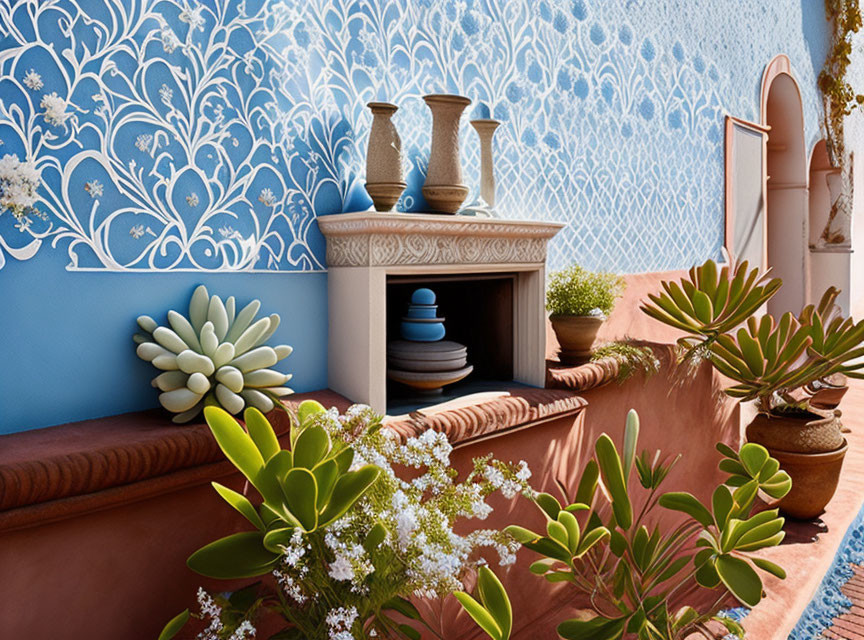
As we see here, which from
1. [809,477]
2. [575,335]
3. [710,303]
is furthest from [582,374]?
[809,477]

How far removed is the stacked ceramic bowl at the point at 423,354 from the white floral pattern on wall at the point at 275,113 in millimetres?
358

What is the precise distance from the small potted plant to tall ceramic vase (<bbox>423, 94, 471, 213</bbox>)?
75 cm

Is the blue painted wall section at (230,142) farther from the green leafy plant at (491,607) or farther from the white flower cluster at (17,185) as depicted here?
the green leafy plant at (491,607)

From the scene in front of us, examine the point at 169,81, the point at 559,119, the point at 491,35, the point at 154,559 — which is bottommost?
the point at 154,559

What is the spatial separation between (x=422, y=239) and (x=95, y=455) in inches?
43.3

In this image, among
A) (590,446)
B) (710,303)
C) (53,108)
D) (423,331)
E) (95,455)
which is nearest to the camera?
(95,455)

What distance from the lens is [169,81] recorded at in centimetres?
168

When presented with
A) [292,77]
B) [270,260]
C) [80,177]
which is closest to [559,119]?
[292,77]

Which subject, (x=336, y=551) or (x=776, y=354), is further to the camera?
(x=776, y=354)

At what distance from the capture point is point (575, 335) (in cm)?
272

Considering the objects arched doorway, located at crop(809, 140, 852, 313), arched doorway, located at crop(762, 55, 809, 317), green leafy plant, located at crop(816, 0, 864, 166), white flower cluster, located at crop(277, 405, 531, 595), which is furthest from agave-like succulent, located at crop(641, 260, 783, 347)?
arched doorway, located at crop(809, 140, 852, 313)

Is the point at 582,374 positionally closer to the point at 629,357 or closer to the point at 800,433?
the point at 629,357

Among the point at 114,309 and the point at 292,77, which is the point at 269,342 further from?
the point at 292,77

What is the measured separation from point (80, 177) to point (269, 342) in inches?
25.9
